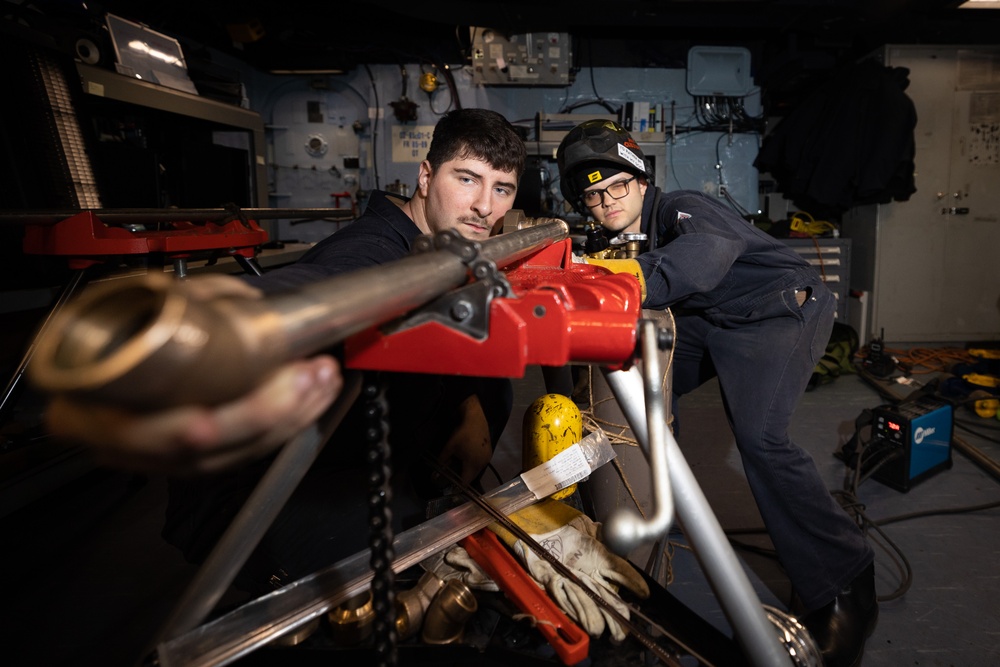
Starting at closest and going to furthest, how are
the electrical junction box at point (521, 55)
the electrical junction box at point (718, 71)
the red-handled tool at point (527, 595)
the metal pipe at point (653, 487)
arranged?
1. the metal pipe at point (653, 487)
2. the red-handled tool at point (527, 595)
3. the electrical junction box at point (521, 55)
4. the electrical junction box at point (718, 71)

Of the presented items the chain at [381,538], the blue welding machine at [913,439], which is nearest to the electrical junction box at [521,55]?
the blue welding machine at [913,439]

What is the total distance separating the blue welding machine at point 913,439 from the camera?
219 centimetres

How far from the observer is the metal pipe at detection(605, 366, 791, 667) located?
27.2 inches

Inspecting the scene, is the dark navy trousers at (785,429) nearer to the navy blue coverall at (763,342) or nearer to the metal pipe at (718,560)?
the navy blue coverall at (763,342)

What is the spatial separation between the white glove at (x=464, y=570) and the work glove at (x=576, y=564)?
0.08 m

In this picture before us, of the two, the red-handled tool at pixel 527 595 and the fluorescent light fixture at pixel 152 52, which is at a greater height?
the fluorescent light fixture at pixel 152 52

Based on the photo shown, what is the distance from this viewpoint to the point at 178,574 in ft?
5.72

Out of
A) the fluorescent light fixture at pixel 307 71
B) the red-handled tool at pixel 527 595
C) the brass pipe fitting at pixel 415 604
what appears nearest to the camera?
Result: the red-handled tool at pixel 527 595

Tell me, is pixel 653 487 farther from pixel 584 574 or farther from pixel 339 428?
pixel 339 428

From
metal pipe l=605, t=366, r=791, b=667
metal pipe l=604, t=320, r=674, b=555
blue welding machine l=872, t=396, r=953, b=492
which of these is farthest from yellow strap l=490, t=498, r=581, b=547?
blue welding machine l=872, t=396, r=953, b=492

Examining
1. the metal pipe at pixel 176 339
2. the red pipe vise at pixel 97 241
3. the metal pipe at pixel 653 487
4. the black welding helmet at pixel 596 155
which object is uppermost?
the black welding helmet at pixel 596 155

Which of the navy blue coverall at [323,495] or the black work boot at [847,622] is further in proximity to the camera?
the black work boot at [847,622]

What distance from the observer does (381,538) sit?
0.59 m

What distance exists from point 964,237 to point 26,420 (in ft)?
20.3
